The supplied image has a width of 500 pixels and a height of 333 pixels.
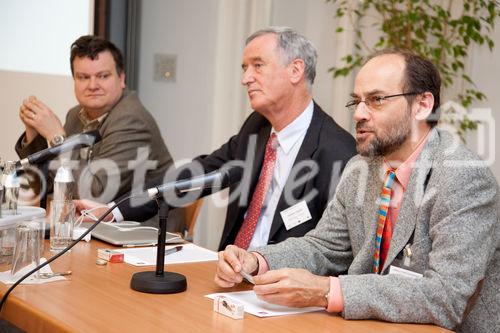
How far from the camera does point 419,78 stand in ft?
7.02

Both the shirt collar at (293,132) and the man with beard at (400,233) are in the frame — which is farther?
the shirt collar at (293,132)

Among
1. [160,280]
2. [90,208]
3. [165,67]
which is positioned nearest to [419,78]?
[160,280]

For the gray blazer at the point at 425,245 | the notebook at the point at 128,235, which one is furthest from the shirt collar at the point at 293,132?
the gray blazer at the point at 425,245

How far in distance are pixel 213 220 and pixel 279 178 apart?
201 cm

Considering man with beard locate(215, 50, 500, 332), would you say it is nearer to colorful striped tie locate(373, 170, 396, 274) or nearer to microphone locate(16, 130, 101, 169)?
colorful striped tie locate(373, 170, 396, 274)

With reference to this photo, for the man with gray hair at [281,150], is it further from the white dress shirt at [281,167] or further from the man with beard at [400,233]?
the man with beard at [400,233]

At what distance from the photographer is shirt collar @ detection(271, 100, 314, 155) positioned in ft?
9.89

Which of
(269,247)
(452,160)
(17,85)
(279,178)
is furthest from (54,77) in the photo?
(452,160)

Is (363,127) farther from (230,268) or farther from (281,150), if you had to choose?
(281,150)

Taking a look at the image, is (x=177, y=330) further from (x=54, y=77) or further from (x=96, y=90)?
(x=54, y=77)

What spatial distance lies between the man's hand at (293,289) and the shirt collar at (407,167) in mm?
434

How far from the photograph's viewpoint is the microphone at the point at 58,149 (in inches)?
92.4

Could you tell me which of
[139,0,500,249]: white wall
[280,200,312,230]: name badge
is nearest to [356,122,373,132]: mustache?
[280,200,312,230]: name badge

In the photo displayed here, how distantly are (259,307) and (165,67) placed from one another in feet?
11.9
